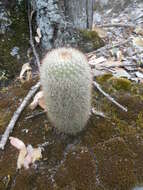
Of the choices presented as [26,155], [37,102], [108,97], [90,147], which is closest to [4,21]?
[37,102]

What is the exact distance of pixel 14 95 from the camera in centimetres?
242

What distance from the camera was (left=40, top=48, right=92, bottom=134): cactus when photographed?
158 centimetres

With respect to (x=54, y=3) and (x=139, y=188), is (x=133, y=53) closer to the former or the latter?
(x=54, y=3)

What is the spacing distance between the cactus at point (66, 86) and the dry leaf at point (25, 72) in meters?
1.13

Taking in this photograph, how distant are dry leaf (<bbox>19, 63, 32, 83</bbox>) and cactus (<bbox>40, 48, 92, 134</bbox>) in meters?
1.13

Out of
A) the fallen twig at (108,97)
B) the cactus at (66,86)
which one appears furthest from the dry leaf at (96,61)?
the cactus at (66,86)

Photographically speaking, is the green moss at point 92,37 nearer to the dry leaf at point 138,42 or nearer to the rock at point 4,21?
the dry leaf at point 138,42

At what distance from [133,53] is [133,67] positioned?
45cm

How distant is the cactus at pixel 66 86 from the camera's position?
158 cm

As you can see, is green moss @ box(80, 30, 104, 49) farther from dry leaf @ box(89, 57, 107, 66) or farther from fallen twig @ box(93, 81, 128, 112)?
fallen twig @ box(93, 81, 128, 112)

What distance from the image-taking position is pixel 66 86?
Answer: 1.61 m

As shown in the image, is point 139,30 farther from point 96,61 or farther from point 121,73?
point 121,73

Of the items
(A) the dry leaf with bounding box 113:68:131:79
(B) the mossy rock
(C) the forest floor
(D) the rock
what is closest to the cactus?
(C) the forest floor

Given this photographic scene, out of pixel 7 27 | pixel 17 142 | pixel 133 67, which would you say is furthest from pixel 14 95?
pixel 133 67
